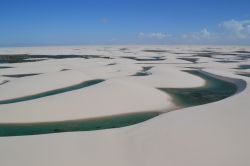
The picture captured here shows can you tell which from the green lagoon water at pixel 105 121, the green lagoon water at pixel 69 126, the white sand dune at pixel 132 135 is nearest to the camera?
the white sand dune at pixel 132 135

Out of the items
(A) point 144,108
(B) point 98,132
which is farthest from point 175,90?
(B) point 98,132

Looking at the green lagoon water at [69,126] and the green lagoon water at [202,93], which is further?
the green lagoon water at [202,93]

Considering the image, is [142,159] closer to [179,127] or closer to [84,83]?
[179,127]

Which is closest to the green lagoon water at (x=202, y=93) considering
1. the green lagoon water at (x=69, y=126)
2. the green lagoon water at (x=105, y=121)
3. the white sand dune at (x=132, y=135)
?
the green lagoon water at (x=105, y=121)

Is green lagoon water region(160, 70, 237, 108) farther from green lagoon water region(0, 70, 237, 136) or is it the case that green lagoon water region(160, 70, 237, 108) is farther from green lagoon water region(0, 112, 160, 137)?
green lagoon water region(0, 112, 160, 137)

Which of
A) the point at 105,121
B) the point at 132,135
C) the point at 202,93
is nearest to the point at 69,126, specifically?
the point at 105,121

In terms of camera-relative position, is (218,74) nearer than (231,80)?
No

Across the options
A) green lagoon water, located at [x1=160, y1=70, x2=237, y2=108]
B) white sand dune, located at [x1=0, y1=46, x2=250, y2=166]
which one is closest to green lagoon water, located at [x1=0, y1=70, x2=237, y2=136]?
green lagoon water, located at [x1=160, y1=70, x2=237, y2=108]

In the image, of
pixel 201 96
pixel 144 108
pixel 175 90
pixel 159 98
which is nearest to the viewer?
pixel 144 108

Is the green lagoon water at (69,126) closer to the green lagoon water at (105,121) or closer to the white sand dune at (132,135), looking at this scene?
the green lagoon water at (105,121)

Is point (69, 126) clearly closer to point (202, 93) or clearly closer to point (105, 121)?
point (105, 121)

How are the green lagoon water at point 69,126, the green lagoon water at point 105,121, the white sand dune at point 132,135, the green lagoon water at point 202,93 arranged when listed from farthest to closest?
the green lagoon water at point 202,93 → the green lagoon water at point 105,121 → the green lagoon water at point 69,126 → the white sand dune at point 132,135
